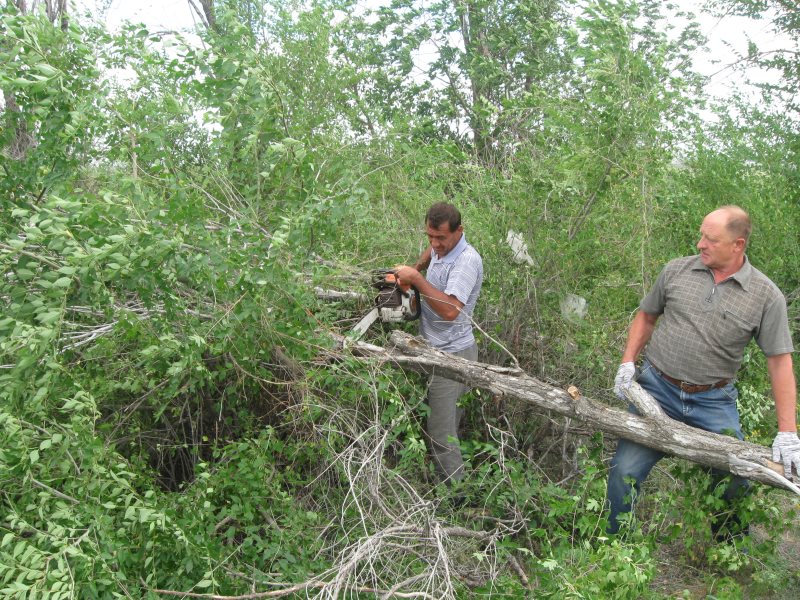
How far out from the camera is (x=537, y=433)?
5.03m

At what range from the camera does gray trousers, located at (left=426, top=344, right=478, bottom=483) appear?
4.43 metres

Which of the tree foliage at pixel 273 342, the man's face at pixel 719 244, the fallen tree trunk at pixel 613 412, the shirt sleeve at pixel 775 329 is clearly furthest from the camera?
the man's face at pixel 719 244

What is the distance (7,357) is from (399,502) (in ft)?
6.37

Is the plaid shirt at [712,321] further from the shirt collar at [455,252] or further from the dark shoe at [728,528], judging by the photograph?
the shirt collar at [455,252]

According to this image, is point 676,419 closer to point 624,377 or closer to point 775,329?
point 624,377

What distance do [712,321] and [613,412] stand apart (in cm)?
70

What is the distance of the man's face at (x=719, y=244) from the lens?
3768 mm

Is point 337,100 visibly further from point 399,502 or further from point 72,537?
point 72,537

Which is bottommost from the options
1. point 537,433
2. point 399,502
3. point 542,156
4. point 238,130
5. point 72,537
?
point 537,433

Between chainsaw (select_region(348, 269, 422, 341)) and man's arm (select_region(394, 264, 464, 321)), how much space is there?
0.18ft

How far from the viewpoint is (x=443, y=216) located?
4.35 metres

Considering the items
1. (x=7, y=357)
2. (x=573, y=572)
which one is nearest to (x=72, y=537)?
(x=7, y=357)

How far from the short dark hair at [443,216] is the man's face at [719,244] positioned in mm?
1369

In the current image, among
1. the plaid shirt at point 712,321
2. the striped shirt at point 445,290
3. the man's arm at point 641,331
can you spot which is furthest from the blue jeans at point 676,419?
the striped shirt at point 445,290
